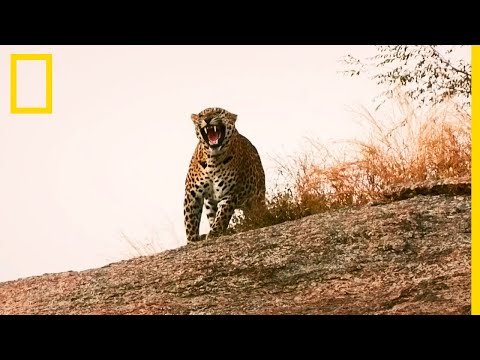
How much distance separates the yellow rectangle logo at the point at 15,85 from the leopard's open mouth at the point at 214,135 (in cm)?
240

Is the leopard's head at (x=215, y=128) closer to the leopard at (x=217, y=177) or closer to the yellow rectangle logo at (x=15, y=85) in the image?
the leopard at (x=217, y=177)

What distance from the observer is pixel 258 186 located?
43.8ft

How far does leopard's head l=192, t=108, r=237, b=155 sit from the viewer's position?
41.8 feet

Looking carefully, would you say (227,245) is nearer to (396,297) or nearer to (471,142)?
(396,297)

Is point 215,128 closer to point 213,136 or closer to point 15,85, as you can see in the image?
point 213,136

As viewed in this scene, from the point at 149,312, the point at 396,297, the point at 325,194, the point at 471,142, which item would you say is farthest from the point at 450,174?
the point at 149,312

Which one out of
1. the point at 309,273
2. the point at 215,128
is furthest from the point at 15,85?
the point at 309,273

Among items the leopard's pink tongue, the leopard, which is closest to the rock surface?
the leopard

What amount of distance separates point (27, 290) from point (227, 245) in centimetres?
236

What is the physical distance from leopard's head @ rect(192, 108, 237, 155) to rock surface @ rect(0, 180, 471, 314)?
6.06 ft

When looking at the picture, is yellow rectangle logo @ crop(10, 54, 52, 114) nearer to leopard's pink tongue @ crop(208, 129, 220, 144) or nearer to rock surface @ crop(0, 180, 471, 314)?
rock surface @ crop(0, 180, 471, 314)

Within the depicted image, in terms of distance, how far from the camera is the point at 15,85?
11062mm

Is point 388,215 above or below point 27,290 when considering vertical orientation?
above

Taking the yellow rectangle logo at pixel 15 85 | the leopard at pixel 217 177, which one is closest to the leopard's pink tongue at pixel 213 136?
the leopard at pixel 217 177
